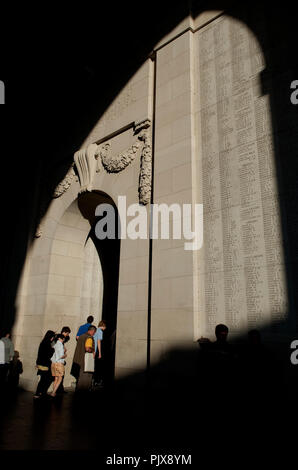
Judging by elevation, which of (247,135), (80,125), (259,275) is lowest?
(259,275)

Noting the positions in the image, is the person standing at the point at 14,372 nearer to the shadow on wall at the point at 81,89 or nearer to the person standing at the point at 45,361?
the shadow on wall at the point at 81,89

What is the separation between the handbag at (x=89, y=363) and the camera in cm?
752

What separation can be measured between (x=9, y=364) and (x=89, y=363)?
10.0 ft

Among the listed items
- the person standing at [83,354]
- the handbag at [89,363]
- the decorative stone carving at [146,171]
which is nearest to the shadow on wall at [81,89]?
the decorative stone carving at [146,171]

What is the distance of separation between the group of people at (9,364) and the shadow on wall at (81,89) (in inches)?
49.9

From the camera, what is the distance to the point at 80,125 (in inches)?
409

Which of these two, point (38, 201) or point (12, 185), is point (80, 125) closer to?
point (38, 201)

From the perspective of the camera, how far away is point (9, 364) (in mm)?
9219

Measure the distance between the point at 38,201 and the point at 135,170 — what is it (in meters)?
4.82

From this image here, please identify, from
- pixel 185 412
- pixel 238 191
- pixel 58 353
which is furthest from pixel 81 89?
pixel 185 412

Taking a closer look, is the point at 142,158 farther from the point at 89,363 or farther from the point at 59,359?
the point at 59,359

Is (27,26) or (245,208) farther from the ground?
(27,26)

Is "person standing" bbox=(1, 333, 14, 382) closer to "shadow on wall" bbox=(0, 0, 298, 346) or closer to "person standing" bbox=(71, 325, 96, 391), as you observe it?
"shadow on wall" bbox=(0, 0, 298, 346)

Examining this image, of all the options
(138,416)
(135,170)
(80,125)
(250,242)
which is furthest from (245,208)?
(80,125)
